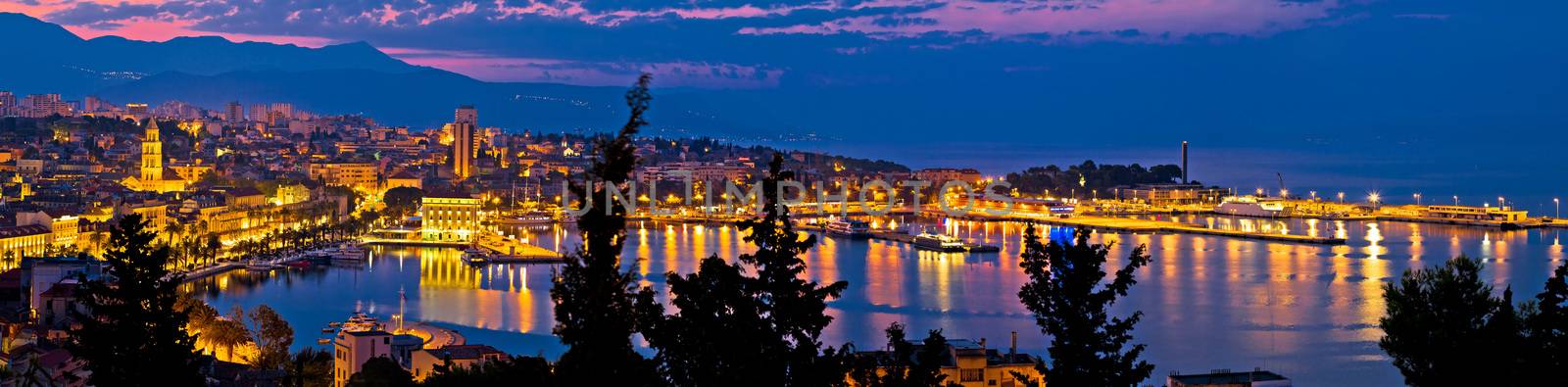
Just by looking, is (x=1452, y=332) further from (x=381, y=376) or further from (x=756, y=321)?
(x=381, y=376)

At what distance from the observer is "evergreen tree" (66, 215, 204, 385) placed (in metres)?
4.00

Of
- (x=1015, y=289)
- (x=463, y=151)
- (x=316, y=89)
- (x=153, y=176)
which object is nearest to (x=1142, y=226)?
(x=1015, y=289)

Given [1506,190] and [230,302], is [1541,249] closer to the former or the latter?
[230,302]

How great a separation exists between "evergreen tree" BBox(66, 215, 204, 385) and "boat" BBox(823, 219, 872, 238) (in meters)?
15.5

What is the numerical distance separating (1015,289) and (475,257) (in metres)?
5.94

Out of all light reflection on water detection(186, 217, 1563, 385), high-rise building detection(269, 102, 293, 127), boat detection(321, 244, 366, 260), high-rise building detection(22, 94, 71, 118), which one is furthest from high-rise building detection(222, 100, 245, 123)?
boat detection(321, 244, 366, 260)

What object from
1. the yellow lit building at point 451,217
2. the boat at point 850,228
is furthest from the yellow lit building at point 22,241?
the boat at point 850,228

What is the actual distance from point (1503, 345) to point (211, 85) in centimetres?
6330

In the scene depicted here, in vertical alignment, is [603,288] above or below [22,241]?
above

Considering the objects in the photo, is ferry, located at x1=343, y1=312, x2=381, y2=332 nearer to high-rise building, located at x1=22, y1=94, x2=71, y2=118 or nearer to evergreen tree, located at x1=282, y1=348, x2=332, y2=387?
evergreen tree, located at x1=282, y1=348, x2=332, y2=387

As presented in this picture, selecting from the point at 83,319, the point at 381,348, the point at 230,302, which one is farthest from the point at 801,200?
the point at 83,319

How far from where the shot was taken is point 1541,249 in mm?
17266

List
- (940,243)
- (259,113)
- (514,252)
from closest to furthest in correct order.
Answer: (514,252)
(940,243)
(259,113)

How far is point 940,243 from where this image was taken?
17297 mm
